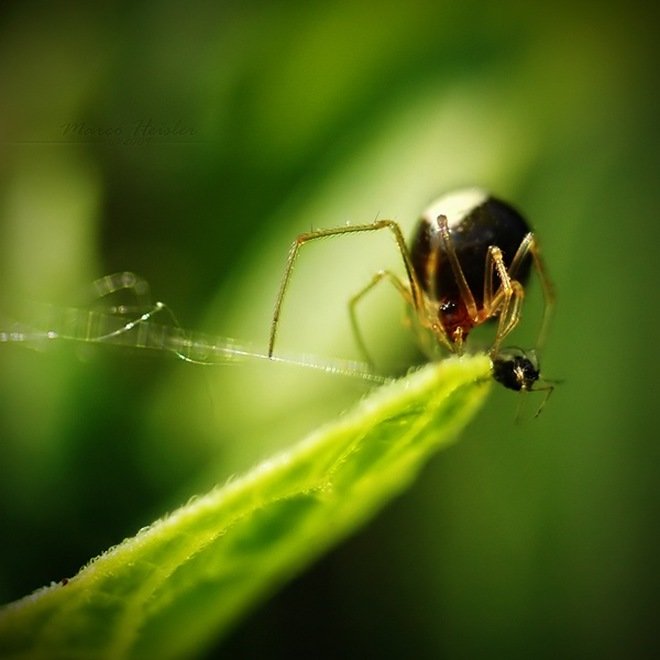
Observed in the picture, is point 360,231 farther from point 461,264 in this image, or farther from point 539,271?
point 539,271

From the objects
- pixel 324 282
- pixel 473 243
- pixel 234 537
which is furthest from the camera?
pixel 324 282

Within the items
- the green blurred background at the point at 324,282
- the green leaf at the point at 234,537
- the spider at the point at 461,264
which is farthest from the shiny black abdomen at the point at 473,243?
the green leaf at the point at 234,537

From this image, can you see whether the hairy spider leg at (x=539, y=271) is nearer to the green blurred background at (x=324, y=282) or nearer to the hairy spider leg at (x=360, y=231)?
the green blurred background at (x=324, y=282)

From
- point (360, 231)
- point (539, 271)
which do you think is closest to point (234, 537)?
point (360, 231)

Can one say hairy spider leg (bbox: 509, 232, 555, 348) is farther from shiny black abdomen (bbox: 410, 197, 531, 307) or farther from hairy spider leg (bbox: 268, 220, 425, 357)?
hairy spider leg (bbox: 268, 220, 425, 357)

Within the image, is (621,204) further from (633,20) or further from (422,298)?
(422,298)
